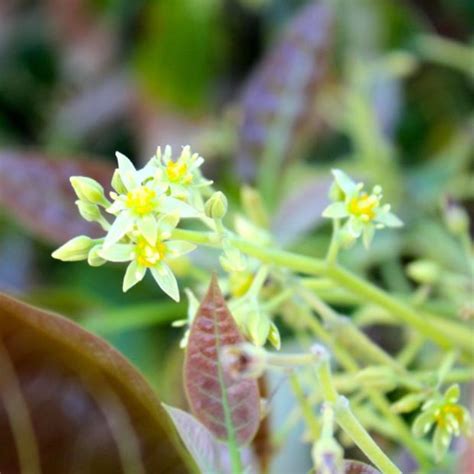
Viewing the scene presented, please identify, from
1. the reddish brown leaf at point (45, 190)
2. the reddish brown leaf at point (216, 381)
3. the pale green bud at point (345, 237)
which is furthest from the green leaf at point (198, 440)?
the reddish brown leaf at point (45, 190)

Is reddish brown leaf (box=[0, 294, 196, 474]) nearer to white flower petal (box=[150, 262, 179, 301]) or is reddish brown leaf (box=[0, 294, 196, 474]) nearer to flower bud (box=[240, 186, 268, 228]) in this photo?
white flower petal (box=[150, 262, 179, 301])

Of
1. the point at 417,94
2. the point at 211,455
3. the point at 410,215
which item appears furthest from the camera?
the point at 417,94

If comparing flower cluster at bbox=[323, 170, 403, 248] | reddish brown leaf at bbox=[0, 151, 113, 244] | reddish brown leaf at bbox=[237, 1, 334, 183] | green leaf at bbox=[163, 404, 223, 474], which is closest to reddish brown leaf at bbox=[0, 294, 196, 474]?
green leaf at bbox=[163, 404, 223, 474]

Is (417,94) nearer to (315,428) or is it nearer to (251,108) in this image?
(251,108)

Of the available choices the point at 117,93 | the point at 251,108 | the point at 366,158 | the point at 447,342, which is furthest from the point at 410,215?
the point at 117,93

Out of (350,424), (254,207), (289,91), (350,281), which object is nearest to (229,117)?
(289,91)
